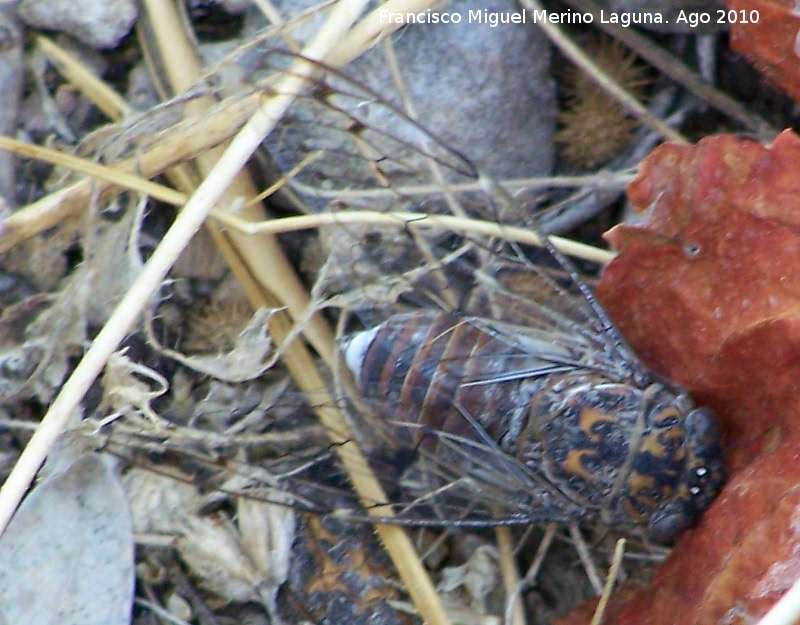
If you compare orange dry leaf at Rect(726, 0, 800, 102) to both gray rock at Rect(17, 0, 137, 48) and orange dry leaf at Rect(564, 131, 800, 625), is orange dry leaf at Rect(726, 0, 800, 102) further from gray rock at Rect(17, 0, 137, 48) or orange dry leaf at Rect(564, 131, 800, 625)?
gray rock at Rect(17, 0, 137, 48)

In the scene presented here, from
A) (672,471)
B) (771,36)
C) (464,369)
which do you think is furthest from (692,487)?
(771,36)

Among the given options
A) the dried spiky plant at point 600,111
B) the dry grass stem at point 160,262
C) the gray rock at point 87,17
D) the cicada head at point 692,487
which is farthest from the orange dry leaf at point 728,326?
the gray rock at point 87,17

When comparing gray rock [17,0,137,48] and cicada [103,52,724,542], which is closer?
cicada [103,52,724,542]

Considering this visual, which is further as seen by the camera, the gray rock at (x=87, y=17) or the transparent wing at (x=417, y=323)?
the gray rock at (x=87, y=17)

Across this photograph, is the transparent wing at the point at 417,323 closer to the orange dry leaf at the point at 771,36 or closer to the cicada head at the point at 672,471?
the cicada head at the point at 672,471

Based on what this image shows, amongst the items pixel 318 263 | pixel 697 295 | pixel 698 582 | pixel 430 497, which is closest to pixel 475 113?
pixel 318 263

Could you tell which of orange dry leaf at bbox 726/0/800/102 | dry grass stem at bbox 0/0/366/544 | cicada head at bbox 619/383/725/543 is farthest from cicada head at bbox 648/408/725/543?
dry grass stem at bbox 0/0/366/544

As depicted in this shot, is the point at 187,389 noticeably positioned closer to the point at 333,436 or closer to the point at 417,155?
the point at 333,436
